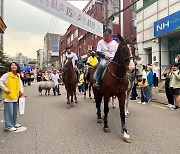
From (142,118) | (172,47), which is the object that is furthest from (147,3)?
(142,118)

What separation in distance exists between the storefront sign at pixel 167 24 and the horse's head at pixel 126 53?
11.5m

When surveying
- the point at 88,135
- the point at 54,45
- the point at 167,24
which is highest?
the point at 54,45

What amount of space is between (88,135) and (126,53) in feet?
7.41

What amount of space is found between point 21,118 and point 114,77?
3.94m

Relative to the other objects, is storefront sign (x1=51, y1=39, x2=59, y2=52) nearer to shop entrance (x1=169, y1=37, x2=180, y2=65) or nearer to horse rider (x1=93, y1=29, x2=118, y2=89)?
shop entrance (x1=169, y1=37, x2=180, y2=65)

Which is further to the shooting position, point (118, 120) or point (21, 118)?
point (21, 118)

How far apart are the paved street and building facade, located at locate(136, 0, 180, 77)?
1047 centimetres

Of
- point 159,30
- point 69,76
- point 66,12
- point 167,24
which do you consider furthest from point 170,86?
point 159,30

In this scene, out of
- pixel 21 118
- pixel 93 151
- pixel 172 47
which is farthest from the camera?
pixel 172 47

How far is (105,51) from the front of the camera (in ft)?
20.5

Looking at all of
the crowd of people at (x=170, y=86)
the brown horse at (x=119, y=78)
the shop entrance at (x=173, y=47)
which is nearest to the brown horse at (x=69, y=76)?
the crowd of people at (x=170, y=86)

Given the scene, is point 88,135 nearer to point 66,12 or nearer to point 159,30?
point 66,12

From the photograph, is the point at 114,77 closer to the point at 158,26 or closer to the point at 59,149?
the point at 59,149

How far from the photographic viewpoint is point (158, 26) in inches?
693
